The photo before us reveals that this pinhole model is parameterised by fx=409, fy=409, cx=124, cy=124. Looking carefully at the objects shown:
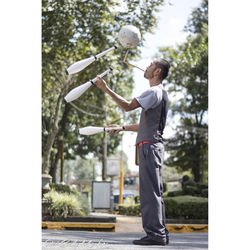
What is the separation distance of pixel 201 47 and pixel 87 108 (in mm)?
7028

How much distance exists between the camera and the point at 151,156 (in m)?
3.30

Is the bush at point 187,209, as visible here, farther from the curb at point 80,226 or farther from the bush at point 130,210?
the bush at point 130,210

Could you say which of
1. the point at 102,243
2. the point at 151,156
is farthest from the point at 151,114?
the point at 102,243

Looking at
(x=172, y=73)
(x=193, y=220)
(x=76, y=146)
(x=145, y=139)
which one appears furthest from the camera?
(x=76, y=146)

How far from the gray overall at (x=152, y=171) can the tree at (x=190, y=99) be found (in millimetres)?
16374

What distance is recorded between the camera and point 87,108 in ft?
71.9

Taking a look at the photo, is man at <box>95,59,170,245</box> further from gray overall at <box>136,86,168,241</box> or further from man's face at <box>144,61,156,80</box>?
man's face at <box>144,61,156,80</box>

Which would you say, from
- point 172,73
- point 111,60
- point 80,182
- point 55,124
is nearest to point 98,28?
point 111,60

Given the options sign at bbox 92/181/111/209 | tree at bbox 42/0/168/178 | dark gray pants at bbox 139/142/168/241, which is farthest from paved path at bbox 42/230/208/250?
sign at bbox 92/181/111/209

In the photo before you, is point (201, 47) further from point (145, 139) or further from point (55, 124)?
point (145, 139)

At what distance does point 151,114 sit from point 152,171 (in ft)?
1.54

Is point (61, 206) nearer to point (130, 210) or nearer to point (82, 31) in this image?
point (82, 31)

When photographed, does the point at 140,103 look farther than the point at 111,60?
No

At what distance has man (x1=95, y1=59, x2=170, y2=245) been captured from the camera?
3.26 m
